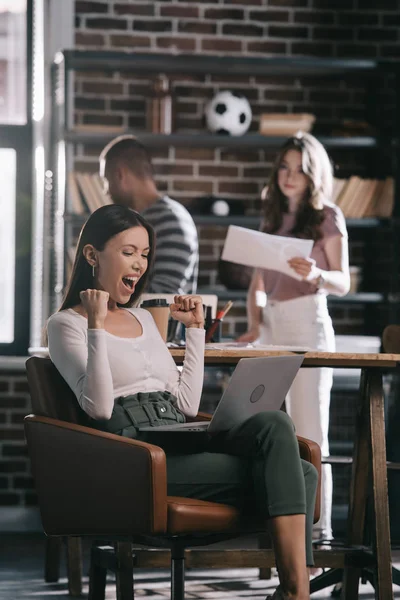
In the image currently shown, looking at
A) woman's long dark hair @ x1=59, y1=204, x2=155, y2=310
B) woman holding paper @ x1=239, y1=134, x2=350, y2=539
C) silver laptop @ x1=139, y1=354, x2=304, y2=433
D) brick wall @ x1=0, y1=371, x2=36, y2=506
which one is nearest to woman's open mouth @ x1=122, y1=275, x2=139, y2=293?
woman's long dark hair @ x1=59, y1=204, x2=155, y2=310

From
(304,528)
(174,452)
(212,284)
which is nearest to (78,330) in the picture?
(174,452)

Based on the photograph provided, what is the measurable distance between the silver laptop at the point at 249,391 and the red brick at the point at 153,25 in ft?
9.40

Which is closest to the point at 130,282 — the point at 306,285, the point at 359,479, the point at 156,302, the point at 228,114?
the point at 156,302

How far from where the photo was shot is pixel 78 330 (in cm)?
251

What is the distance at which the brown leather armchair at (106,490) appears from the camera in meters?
2.25

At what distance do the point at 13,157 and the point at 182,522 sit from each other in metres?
3.01

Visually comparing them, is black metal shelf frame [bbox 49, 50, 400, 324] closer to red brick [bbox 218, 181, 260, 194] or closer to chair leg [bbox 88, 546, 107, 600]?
red brick [bbox 218, 181, 260, 194]

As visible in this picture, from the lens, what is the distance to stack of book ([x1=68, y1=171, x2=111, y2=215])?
15.4 feet

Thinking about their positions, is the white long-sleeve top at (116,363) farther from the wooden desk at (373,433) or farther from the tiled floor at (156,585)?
the tiled floor at (156,585)

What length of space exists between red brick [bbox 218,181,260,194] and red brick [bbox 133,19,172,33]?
2.56 feet

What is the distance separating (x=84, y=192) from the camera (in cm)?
471

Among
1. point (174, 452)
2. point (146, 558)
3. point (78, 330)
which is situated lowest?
point (146, 558)

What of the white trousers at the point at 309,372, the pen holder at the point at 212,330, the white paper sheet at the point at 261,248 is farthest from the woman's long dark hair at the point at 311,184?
the pen holder at the point at 212,330

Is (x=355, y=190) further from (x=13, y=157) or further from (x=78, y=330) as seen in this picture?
(x=78, y=330)
